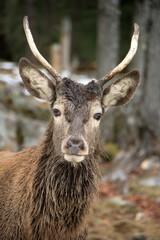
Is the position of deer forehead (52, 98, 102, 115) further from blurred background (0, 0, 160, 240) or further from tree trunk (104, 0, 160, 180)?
tree trunk (104, 0, 160, 180)

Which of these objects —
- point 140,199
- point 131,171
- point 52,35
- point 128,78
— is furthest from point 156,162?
point 52,35

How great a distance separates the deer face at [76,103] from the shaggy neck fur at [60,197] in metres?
0.22

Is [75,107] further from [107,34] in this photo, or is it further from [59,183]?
[107,34]

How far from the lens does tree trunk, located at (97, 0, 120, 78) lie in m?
11.3


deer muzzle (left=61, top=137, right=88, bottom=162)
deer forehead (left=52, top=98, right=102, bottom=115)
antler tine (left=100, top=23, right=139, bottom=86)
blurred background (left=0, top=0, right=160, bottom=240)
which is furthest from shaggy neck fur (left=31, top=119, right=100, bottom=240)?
blurred background (left=0, top=0, right=160, bottom=240)

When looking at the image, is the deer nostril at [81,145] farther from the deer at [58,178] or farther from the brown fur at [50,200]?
the brown fur at [50,200]

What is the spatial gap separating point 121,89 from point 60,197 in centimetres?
157

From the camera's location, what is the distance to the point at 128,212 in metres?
7.36

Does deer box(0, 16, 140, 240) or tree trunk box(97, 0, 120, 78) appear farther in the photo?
tree trunk box(97, 0, 120, 78)

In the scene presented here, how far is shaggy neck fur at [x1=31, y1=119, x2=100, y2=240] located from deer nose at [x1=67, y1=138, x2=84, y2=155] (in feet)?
1.59

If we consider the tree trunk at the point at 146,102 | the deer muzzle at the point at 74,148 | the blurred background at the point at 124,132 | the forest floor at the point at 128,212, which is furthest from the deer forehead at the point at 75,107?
the tree trunk at the point at 146,102

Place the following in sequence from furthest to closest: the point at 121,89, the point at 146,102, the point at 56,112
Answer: the point at 146,102, the point at 121,89, the point at 56,112

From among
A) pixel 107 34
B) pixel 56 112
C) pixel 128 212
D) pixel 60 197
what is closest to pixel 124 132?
pixel 107 34

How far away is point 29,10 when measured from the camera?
18.0 metres
